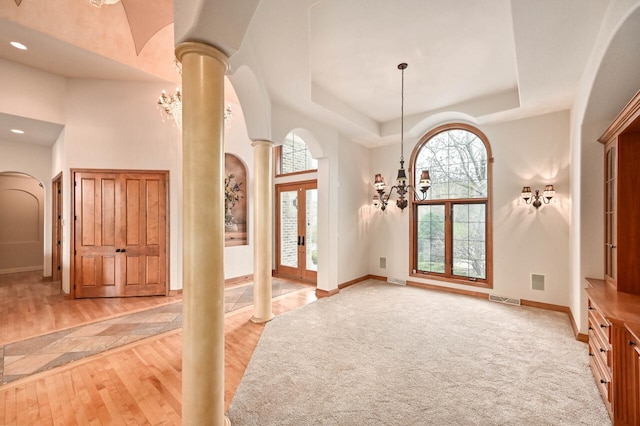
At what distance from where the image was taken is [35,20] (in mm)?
3490

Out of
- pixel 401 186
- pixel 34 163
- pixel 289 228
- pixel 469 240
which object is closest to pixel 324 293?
pixel 289 228

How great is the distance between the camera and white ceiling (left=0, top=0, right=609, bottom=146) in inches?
101

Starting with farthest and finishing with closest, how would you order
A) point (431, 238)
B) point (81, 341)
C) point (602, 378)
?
point (431, 238)
point (81, 341)
point (602, 378)

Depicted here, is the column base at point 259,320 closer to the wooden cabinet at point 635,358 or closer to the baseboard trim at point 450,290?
the baseboard trim at point 450,290

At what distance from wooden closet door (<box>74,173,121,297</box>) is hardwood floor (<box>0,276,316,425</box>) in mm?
1394

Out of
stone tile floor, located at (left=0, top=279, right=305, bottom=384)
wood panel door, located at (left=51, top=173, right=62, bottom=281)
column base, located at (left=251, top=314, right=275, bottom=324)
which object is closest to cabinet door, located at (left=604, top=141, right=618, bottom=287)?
column base, located at (left=251, top=314, right=275, bottom=324)

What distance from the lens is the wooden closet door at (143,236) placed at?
5.04m

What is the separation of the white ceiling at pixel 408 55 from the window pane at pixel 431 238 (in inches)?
75.0

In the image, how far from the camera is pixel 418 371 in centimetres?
266

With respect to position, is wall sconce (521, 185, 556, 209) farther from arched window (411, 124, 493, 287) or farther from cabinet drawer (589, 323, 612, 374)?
cabinet drawer (589, 323, 612, 374)

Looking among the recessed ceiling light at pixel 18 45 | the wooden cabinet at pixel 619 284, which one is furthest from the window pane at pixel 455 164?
the recessed ceiling light at pixel 18 45

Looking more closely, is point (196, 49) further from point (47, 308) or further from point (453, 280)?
point (453, 280)

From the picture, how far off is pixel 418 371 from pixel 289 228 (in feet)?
15.5

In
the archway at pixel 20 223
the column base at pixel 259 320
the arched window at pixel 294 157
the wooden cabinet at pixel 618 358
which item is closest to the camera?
the wooden cabinet at pixel 618 358
